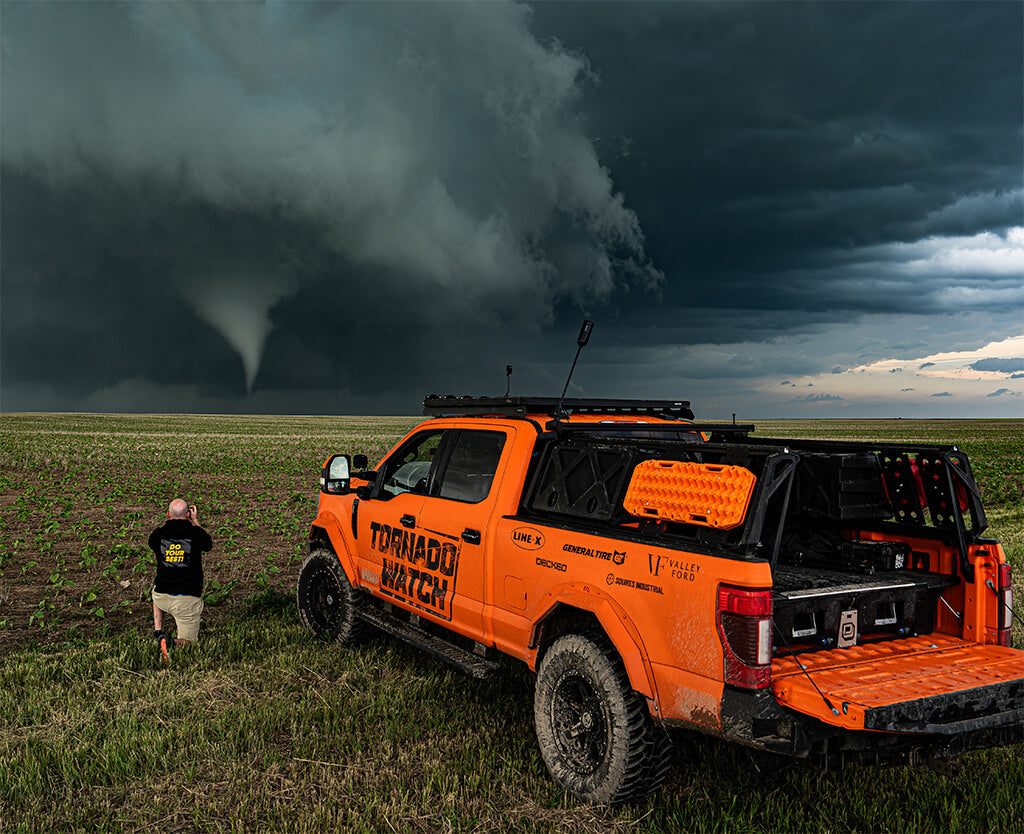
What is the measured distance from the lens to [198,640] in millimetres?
7379

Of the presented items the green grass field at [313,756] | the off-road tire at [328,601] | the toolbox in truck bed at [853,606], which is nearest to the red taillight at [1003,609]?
the toolbox in truck bed at [853,606]

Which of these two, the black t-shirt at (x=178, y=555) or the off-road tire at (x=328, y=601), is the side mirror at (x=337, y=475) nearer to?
the off-road tire at (x=328, y=601)

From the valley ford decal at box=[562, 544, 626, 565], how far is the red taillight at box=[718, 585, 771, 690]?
0.71 meters

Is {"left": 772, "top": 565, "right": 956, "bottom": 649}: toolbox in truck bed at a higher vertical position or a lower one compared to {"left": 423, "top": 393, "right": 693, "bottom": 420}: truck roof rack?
lower

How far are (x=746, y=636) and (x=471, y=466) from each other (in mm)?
2794

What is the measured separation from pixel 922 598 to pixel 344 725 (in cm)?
400

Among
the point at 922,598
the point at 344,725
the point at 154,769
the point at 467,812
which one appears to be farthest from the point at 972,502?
the point at 154,769

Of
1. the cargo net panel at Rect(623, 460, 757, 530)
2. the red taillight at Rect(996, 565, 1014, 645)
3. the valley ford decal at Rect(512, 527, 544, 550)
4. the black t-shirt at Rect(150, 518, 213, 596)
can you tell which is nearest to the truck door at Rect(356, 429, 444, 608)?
the valley ford decal at Rect(512, 527, 544, 550)

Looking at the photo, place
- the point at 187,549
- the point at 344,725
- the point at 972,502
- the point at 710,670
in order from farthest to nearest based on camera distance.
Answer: the point at 187,549
the point at 344,725
the point at 972,502
the point at 710,670

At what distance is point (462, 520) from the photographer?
18.2 ft

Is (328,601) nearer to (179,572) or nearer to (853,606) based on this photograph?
(179,572)

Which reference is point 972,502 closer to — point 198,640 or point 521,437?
point 521,437

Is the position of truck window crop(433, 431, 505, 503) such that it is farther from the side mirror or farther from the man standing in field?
the man standing in field

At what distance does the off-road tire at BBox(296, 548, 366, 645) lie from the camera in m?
7.03
